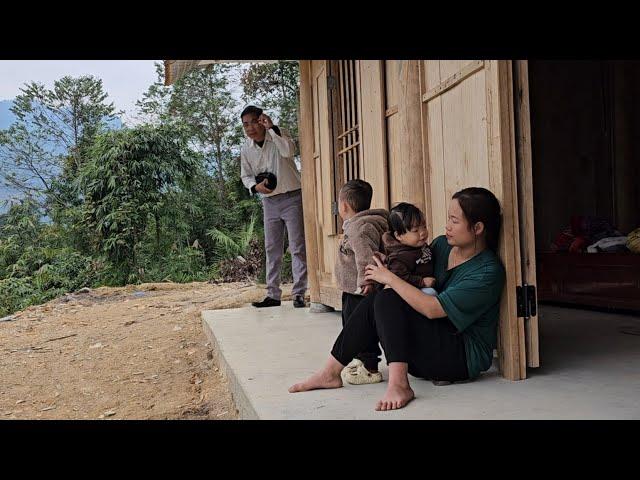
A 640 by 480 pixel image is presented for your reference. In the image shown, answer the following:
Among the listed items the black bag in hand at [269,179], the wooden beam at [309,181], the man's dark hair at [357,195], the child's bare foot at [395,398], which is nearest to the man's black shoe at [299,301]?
the wooden beam at [309,181]

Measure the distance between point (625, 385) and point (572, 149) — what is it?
4544 mm

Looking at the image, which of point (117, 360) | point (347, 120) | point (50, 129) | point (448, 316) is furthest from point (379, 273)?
point (50, 129)

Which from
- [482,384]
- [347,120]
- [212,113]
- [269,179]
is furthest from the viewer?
[212,113]

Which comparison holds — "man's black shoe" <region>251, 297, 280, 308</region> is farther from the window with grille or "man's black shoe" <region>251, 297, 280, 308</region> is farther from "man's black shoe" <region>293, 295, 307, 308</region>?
the window with grille

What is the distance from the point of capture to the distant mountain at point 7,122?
49.9 feet

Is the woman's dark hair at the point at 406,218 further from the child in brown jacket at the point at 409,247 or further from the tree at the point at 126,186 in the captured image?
the tree at the point at 126,186

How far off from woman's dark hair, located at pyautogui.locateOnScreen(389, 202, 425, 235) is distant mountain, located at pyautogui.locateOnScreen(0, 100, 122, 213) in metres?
12.5

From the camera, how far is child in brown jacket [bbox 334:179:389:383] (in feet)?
10.9

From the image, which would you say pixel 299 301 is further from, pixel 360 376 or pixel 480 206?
pixel 480 206

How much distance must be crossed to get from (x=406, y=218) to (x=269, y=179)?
3667 mm

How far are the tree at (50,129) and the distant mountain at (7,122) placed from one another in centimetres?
11

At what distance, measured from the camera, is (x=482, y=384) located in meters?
3.14
